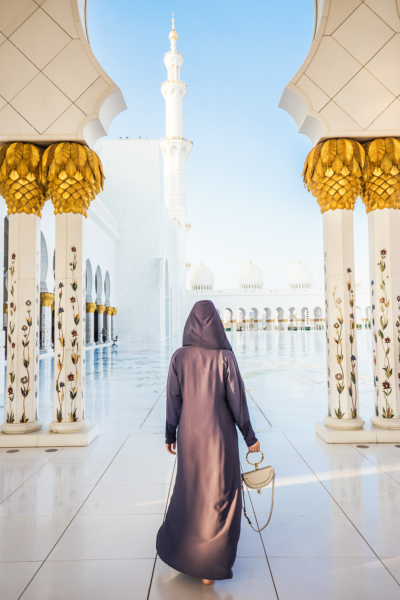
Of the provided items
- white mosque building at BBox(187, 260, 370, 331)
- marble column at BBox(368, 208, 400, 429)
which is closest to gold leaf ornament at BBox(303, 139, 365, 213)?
marble column at BBox(368, 208, 400, 429)

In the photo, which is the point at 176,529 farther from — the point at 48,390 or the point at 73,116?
the point at 48,390

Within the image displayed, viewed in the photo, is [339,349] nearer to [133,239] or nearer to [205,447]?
[205,447]

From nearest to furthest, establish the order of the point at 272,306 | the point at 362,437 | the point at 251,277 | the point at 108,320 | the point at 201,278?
the point at 362,437
the point at 108,320
the point at 272,306
the point at 201,278
the point at 251,277

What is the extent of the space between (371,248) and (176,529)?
237 cm

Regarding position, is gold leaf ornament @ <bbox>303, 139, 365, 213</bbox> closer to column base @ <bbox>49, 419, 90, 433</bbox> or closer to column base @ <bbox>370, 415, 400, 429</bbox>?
column base @ <bbox>370, 415, 400, 429</bbox>

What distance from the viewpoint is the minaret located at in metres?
21.0

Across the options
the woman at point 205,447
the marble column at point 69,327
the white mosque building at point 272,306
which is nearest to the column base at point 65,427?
the marble column at point 69,327

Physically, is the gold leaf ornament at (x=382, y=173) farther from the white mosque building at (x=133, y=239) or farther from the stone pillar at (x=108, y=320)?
the stone pillar at (x=108, y=320)

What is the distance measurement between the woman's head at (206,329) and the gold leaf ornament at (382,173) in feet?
6.72

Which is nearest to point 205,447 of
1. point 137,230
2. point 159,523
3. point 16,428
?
point 159,523

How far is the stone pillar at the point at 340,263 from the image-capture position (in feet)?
9.53

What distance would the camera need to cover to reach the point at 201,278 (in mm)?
30516

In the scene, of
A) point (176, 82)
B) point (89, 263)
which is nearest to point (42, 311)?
point (89, 263)

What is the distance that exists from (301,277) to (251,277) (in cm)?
360
